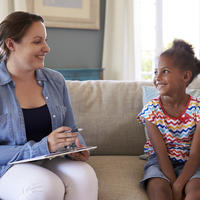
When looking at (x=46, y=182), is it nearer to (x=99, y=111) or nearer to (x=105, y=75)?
(x=99, y=111)

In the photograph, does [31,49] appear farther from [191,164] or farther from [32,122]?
[191,164]

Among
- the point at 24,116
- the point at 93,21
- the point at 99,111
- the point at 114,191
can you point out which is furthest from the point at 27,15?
the point at 93,21

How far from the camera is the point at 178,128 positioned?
1.53 m

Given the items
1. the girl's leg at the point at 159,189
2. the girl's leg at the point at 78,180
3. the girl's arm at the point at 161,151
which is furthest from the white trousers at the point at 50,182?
the girl's arm at the point at 161,151

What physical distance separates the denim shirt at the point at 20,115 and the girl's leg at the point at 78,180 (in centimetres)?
12

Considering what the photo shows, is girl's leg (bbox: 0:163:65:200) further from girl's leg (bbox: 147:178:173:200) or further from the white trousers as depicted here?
girl's leg (bbox: 147:178:173:200)

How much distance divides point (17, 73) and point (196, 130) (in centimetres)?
93

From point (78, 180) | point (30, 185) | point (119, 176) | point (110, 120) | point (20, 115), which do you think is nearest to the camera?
point (30, 185)

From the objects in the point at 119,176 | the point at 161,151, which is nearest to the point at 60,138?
the point at 119,176

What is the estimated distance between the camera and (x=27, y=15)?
4.74 feet

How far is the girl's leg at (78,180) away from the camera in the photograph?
124 cm

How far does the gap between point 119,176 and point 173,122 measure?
0.39 metres

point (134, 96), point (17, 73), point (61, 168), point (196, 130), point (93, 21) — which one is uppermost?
point (93, 21)

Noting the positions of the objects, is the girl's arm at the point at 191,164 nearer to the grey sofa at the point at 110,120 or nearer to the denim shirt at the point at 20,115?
the grey sofa at the point at 110,120
